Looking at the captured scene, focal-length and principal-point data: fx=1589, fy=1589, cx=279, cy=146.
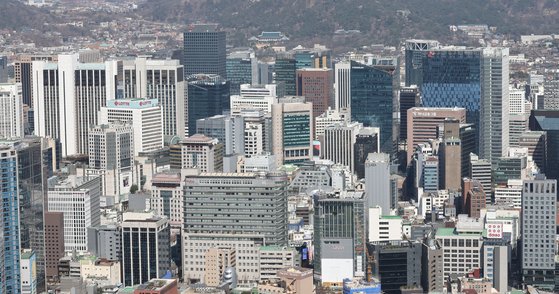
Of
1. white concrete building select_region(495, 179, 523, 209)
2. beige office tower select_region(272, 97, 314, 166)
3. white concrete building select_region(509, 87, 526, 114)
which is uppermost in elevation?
white concrete building select_region(509, 87, 526, 114)

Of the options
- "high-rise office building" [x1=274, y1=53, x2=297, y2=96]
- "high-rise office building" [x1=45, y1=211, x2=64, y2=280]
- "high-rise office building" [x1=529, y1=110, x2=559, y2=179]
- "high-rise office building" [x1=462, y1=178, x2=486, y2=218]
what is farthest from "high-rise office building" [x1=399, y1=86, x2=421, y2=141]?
"high-rise office building" [x1=45, y1=211, x2=64, y2=280]

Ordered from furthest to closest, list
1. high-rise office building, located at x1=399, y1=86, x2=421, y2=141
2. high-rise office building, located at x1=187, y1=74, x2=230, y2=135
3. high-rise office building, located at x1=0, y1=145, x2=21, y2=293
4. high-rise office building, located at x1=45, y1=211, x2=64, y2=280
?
high-rise office building, located at x1=187, y1=74, x2=230, y2=135
high-rise office building, located at x1=399, y1=86, x2=421, y2=141
high-rise office building, located at x1=45, y1=211, x2=64, y2=280
high-rise office building, located at x1=0, y1=145, x2=21, y2=293

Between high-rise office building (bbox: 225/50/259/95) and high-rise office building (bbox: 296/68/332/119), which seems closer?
high-rise office building (bbox: 296/68/332/119)

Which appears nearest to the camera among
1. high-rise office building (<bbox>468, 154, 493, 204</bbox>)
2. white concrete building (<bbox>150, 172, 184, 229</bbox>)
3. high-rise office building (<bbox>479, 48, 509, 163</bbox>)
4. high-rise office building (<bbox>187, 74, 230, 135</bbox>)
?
white concrete building (<bbox>150, 172, 184, 229</bbox>)

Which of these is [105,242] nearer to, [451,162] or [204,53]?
[451,162]

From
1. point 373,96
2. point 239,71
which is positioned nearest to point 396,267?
point 373,96

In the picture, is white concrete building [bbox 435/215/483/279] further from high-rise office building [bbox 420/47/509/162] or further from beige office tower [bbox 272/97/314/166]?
high-rise office building [bbox 420/47/509/162]

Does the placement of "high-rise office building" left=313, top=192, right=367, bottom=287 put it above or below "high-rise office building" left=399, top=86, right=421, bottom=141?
below

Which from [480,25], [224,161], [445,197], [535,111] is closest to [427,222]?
[445,197]
